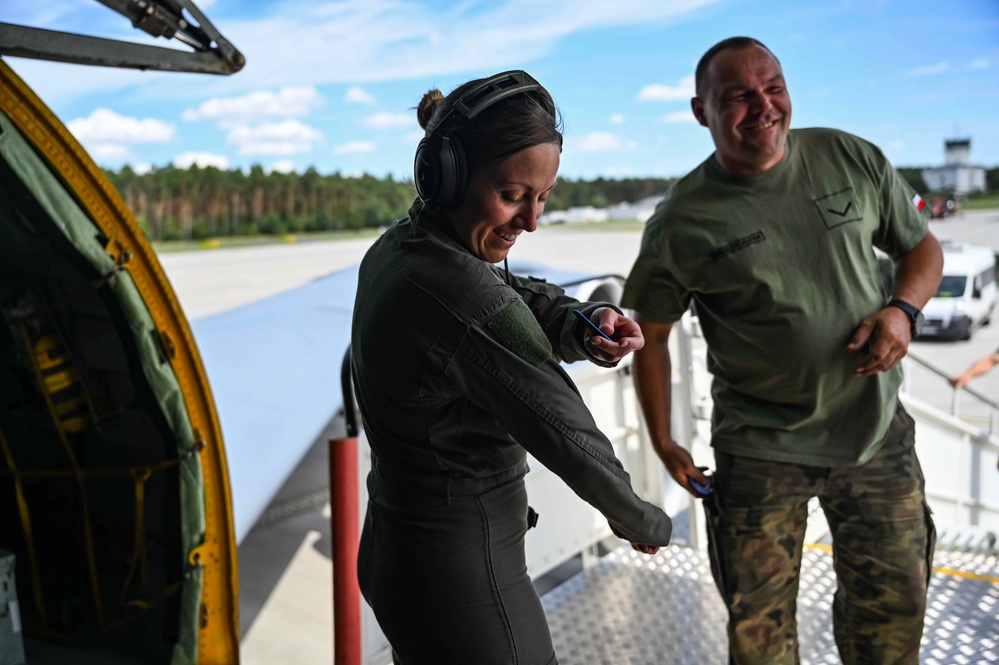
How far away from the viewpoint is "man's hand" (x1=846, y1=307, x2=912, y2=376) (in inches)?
68.1

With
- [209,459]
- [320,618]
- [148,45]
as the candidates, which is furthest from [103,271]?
[320,618]

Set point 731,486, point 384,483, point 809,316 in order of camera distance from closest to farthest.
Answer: point 384,483 < point 809,316 < point 731,486

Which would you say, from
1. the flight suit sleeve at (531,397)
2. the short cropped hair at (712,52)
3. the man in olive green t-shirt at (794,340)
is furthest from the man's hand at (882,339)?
the flight suit sleeve at (531,397)

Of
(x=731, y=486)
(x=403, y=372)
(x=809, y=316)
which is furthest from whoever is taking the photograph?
(x=731, y=486)

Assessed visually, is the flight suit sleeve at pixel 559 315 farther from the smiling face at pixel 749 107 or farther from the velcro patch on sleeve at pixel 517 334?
the smiling face at pixel 749 107

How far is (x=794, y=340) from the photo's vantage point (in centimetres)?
180

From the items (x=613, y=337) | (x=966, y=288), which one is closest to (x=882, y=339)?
(x=613, y=337)

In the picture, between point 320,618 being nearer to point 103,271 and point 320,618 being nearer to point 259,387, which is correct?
point 259,387

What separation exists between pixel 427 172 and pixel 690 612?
1973 mm

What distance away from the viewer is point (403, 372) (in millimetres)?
1054

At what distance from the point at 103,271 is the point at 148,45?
856mm

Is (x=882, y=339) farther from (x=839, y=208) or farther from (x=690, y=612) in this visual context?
(x=690, y=612)

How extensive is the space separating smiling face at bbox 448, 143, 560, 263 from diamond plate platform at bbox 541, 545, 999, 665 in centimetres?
166

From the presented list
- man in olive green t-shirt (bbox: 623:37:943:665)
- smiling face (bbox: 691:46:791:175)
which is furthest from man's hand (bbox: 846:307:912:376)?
smiling face (bbox: 691:46:791:175)
